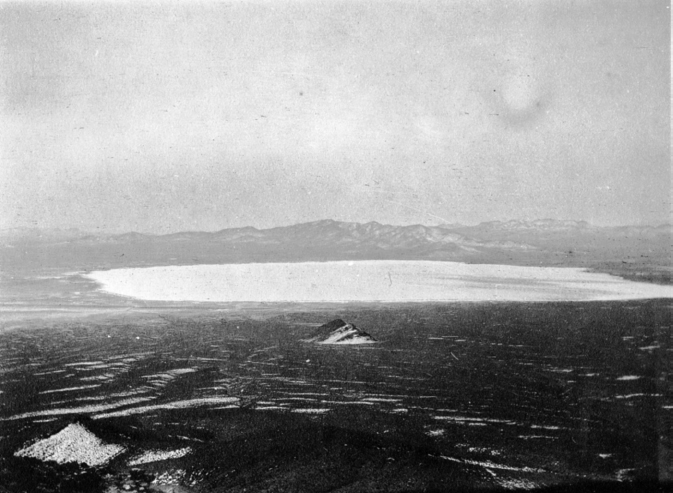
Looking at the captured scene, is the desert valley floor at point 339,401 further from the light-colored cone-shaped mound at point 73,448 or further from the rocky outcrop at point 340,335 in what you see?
the rocky outcrop at point 340,335

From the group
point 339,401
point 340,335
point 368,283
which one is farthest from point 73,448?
point 368,283

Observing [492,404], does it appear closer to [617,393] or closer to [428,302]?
[617,393]

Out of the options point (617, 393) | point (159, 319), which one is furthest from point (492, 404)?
point (159, 319)

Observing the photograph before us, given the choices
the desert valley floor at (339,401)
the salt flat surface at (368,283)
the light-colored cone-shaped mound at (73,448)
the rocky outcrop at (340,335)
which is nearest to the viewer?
the desert valley floor at (339,401)

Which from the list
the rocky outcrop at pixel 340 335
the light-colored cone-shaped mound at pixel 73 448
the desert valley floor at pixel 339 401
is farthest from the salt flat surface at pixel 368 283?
the light-colored cone-shaped mound at pixel 73 448

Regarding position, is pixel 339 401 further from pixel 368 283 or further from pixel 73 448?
pixel 368 283

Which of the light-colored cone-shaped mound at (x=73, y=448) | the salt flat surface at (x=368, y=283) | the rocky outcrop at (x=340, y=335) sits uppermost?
the salt flat surface at (x=368, y=283)

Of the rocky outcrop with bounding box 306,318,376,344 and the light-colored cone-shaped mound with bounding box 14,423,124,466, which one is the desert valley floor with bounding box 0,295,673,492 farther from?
the rocky outcrop with bounding box 306,318,376,344
